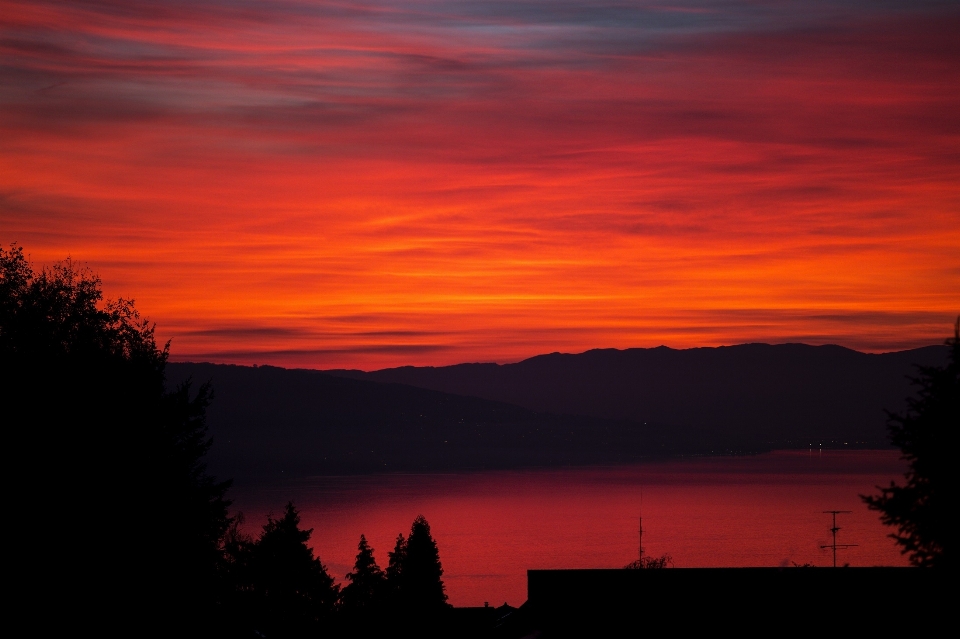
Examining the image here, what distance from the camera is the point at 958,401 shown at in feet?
68.9

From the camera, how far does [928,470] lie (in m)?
20.9

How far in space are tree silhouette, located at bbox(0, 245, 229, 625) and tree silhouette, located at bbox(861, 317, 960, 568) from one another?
15.4 meters

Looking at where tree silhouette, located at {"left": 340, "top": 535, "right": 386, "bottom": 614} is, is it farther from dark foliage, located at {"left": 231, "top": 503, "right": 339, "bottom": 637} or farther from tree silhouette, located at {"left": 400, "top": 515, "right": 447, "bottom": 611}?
tree silhouette, located at {"left": 400, "top": 515, "right": 447, "bottom": 611}

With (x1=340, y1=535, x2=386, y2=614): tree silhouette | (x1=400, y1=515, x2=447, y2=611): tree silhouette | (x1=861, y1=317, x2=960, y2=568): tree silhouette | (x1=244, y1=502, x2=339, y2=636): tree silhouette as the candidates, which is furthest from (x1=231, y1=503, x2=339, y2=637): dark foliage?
(x1=861, y1=317, x2=960, y2=568): tree silhouette

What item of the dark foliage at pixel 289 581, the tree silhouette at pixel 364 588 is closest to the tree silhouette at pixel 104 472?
the dark foliage at pixel 289 581

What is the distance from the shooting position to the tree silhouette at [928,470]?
20.5 meters

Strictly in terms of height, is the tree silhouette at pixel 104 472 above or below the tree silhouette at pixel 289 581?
above

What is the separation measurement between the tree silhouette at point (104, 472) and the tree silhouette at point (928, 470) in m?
15.4

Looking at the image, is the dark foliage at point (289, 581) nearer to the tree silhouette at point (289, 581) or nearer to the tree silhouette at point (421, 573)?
the tree silhouette at point (289, 581)

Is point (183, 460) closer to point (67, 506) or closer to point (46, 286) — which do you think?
point (67, 506)

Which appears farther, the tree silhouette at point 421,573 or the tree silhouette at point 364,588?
the tree silhouette at point 364,588

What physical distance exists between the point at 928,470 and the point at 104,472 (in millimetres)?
17568

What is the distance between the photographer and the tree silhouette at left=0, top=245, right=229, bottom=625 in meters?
22.3

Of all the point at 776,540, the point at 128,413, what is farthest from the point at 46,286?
the point at 776,540
